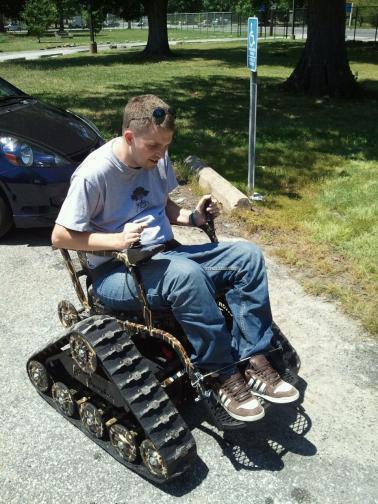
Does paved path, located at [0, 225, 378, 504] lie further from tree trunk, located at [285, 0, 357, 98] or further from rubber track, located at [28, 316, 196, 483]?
tree trunk, located at [285, 0, 357, 98]

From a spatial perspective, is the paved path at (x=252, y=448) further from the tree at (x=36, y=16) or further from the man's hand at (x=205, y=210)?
the tree at (x=36, y=16)

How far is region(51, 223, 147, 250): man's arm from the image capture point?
2.60 metres

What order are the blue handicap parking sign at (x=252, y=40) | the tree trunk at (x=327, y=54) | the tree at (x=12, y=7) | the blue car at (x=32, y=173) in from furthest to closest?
the tree at (x=12, y=7)
the tree trunk at (x=327, y=54)
the blue handicap parking sign at (x=252, y=40)
the blue car at (x=32, y=173)

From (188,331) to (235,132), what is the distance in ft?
23.5

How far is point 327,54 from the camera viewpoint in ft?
42.1

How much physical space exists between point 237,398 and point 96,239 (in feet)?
3.26

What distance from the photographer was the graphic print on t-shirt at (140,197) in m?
2.94

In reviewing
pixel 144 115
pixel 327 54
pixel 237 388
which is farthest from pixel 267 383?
pixel 327 54

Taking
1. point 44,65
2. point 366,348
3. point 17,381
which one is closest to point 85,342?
point 17,381

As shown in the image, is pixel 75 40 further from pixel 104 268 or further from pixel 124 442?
A: pixel 124 442

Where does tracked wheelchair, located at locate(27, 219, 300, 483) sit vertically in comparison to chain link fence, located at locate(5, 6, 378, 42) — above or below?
below

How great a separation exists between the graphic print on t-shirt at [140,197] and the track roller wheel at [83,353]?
2.44ft

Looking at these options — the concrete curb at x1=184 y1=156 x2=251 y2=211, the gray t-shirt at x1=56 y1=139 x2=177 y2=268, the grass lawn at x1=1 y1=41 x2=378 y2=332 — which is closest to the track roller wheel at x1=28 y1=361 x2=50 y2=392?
the gray t-shirt at x1=56 y1=139 x2=177 y2=268

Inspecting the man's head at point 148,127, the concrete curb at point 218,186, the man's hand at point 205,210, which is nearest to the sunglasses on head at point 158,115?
the man's head at point 148,127
